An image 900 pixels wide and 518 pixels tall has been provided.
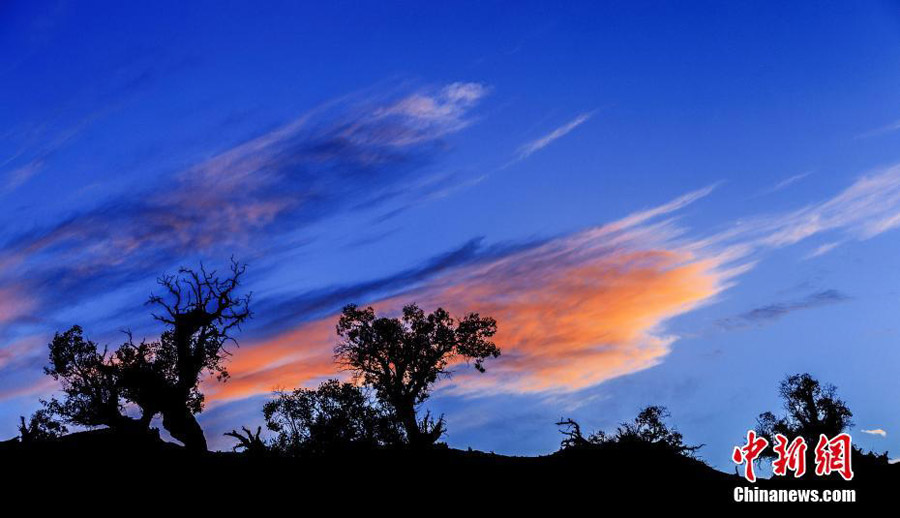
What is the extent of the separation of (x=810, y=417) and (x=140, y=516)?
2802 inches

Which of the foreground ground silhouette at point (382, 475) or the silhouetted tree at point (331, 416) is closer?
the foreground ground silhouette at point (382, 475)

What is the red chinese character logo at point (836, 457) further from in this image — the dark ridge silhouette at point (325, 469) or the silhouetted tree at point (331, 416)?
the silhouetted tree at point (331, 416)

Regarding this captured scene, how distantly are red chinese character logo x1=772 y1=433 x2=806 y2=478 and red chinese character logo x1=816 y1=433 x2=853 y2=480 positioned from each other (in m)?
0.72

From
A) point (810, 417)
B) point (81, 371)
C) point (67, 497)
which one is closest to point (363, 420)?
point (81, 371)

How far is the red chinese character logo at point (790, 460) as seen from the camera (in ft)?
95.0

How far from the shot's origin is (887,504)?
26.1m

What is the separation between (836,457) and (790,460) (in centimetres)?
207

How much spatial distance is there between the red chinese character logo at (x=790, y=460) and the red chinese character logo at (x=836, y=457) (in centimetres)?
72

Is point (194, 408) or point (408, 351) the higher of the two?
point (408, 351)

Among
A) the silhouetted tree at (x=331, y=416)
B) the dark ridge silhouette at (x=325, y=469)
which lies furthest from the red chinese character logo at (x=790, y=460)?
the silhouetted tree at (x=331, y=416)

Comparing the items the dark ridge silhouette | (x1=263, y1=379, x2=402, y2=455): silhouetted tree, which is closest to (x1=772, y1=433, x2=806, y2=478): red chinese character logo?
the dark ridge silhouette

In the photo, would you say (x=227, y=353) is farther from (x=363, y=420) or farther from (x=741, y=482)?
(x=741, y=482)

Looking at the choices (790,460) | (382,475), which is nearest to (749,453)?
(790,460)

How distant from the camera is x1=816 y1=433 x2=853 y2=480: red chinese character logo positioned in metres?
28.7
